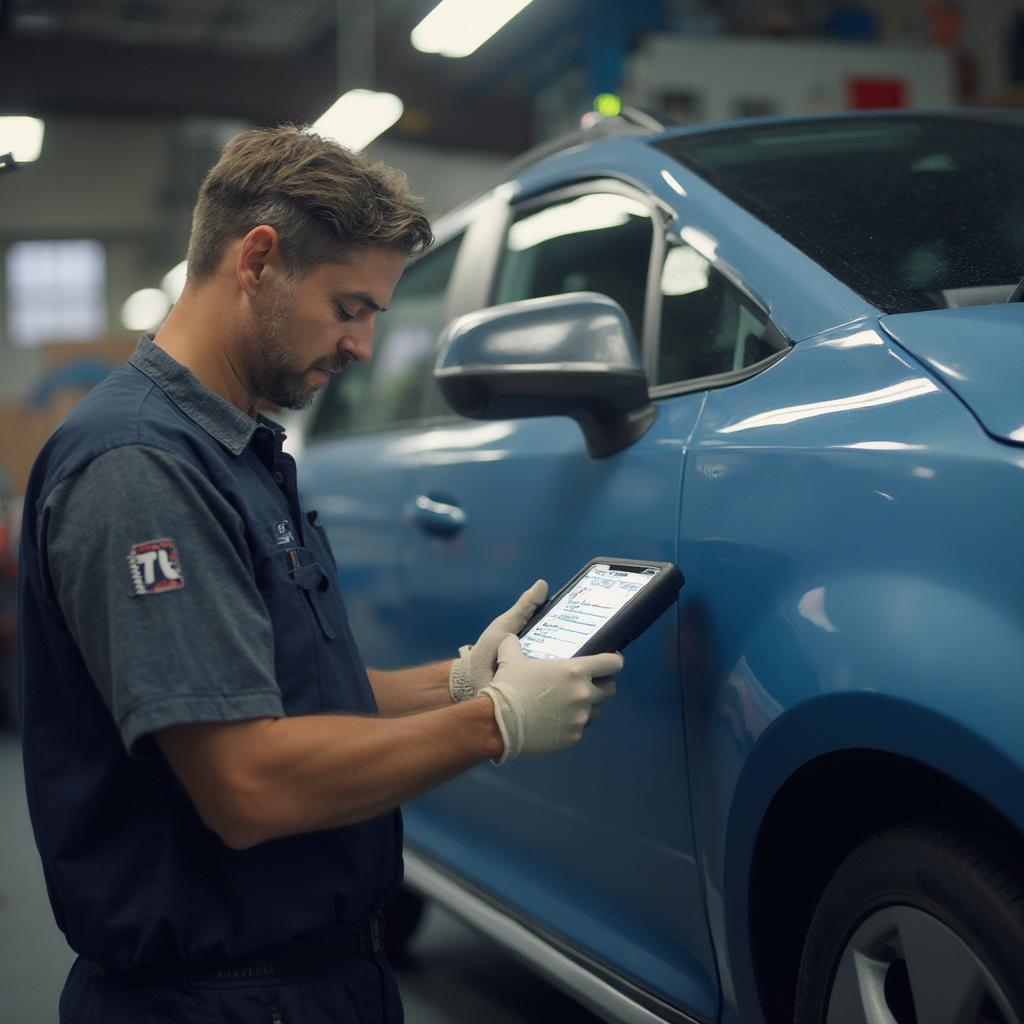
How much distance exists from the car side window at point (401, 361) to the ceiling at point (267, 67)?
917 cm

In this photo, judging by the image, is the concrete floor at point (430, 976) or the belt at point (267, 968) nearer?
the belt at point (267, 968)

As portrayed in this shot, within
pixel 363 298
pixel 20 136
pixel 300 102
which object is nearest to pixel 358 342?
pixel 363 298

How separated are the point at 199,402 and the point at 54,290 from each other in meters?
21.3

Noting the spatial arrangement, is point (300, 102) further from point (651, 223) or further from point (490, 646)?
point (490, 646)

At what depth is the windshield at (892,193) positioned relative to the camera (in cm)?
165

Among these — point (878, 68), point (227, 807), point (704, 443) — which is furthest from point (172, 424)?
point (878, 68)

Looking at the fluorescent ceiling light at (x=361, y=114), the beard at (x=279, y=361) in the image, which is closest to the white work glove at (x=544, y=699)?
the beard at (x=279, y=361)

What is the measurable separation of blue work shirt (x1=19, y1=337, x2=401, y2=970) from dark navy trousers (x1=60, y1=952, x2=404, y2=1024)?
39 mm

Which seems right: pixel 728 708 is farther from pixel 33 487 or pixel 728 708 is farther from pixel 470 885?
pixel 470 885

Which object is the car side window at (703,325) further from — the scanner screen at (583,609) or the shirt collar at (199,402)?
the shirt collar at (199,402)

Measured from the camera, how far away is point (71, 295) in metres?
21.6

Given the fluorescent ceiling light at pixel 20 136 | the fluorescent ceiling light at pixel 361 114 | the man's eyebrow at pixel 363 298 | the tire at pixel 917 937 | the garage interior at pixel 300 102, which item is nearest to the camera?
the tire at pixel 917 937

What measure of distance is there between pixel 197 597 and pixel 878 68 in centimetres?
793

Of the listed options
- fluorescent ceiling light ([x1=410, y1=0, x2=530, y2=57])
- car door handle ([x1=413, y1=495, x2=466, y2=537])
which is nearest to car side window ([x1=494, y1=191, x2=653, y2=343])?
car door handle ([x1=413, y1=495, x2=466, y2=537])
